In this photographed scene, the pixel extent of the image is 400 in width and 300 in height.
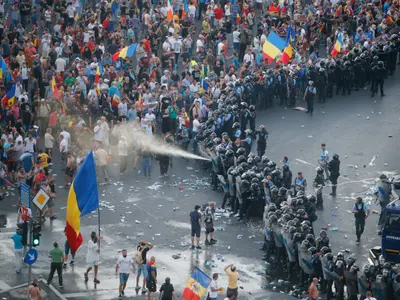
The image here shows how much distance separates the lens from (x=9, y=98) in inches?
1778

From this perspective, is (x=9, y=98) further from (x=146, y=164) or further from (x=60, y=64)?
(x=146, y=164)

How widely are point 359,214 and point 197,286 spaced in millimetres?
8212

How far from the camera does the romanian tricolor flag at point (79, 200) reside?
33.7 metres

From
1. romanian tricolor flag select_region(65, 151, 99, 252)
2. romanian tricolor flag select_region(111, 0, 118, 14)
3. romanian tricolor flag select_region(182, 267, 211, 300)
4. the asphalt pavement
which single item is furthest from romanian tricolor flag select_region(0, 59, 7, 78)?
romanian tricolor flag select_region(182, 267, 211, 300)

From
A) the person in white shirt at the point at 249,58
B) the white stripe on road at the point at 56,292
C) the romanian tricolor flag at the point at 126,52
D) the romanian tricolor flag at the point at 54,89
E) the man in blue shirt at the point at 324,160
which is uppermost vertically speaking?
the romanian tricolor flag at the point at 126,52

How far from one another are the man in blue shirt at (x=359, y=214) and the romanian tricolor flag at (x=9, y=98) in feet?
48.9

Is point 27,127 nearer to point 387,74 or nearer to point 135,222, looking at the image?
point 135,222

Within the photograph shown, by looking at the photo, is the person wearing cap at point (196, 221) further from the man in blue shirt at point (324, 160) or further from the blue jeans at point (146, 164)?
the man in blue shirt at point (324, 160)

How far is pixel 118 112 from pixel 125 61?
495cm

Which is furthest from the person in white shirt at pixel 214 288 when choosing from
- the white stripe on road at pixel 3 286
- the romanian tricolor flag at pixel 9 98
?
the romanian tricolor flag at pixel 9 98

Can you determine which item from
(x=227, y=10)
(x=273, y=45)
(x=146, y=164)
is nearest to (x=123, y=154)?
(x=146, y=164)

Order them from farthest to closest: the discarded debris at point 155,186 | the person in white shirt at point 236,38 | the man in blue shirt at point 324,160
A: the person in white shirt at point 236,38
the discarded debris at point 155,186
the man in blue shirt at point 324,160

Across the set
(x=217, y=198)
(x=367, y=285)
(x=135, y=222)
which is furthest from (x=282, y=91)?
(x=367, y=285)

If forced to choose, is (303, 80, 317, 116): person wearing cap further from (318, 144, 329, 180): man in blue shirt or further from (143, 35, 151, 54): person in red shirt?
(143, 35, 151, 54): person in red shirt
